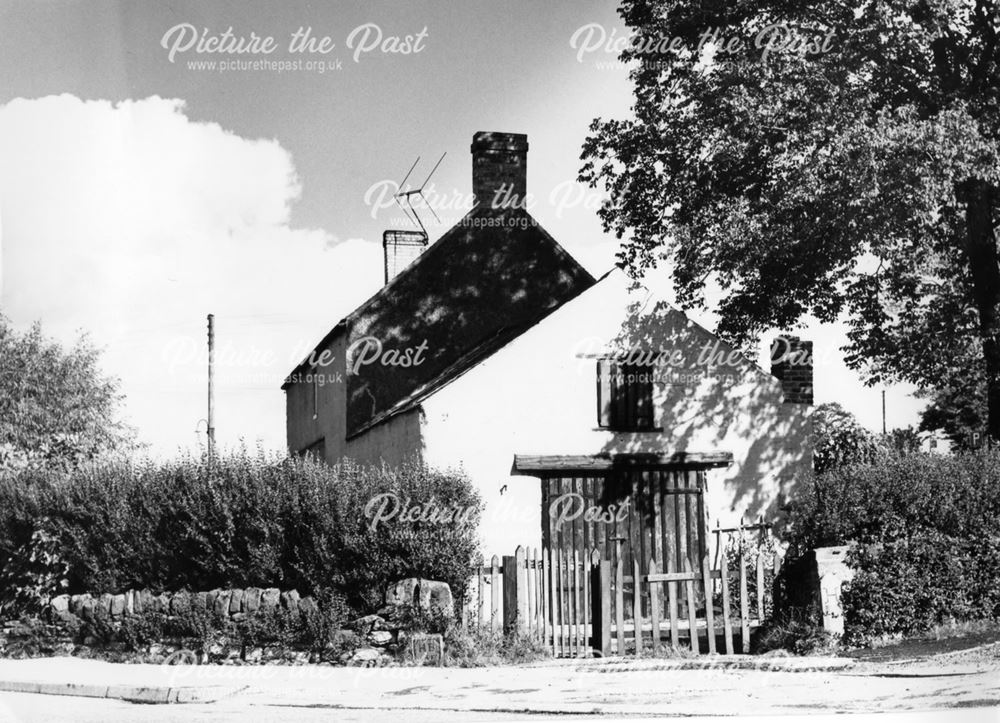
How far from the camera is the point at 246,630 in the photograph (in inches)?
539

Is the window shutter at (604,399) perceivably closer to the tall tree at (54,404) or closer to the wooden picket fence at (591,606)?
the wooden picket fence at (591,606)

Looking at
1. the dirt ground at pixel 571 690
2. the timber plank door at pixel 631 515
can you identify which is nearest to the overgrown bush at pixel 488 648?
the dirt ground at pixel 571 690

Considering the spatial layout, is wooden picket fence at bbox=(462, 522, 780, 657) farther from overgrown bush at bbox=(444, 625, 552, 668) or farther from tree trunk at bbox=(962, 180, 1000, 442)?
tree trunk at bbox=(962, 180, 1000, 442)

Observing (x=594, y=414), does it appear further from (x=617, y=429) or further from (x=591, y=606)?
(x=591, y=606)

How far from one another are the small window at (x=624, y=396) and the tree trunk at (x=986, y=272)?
524 centimetres

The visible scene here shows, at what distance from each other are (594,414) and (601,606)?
195 inches

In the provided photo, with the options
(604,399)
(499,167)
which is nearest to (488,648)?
(604,399)

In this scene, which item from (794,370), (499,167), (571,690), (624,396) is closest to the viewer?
(571,690)

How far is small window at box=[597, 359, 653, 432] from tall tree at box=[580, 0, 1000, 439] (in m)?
1.75

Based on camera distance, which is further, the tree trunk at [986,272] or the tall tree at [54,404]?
the tall tree at [54,404]

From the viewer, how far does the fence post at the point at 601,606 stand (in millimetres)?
14430

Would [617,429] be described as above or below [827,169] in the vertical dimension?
below

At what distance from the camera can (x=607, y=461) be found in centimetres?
1878

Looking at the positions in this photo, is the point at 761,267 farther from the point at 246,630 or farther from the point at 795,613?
the point at 246,630
